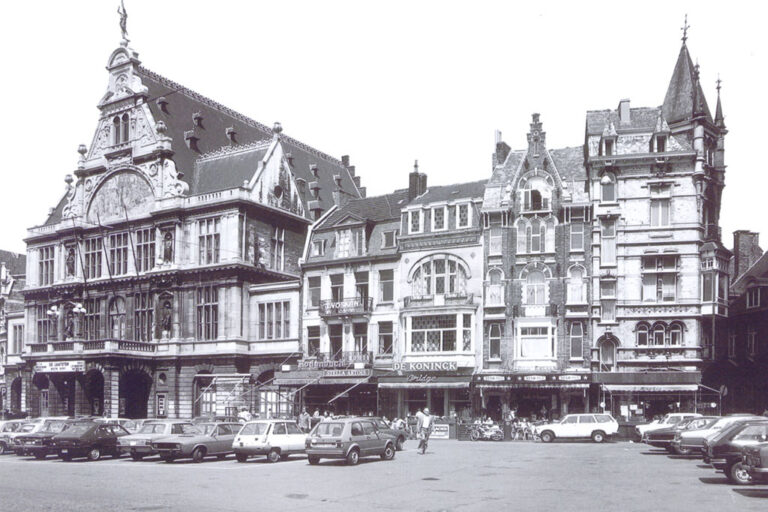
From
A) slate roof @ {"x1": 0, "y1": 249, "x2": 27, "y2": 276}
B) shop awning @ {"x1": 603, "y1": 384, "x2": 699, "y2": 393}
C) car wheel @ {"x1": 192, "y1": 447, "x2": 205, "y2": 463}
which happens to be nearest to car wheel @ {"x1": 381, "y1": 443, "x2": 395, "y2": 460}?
car wheel @ {"x1": 192, "y1": 447, "x2": 205, "y2": 463}

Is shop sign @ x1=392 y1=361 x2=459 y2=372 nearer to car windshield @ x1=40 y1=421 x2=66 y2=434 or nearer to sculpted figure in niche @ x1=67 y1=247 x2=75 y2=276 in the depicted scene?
car windshield @ x1=40 y1=421 x2=66 y2=434

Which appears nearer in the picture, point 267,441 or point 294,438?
point 267,441

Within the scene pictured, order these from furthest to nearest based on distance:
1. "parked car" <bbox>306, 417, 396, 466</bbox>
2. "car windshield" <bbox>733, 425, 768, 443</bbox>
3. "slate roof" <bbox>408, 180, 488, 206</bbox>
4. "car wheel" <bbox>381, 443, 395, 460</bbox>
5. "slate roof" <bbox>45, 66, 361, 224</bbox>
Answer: "slate roof" <bbox>45, 66, 361, 224</bbox> < "slate roof" <bbox>408, 180, 488, 206</bbox> < "car wheel" <bbox>381, 443, 395, 460</bbox> < "parked car" <bbox>306, 417, 396, 466</bbox> < "car windshield" <bbox>733, 425, 768, 443</bbox>

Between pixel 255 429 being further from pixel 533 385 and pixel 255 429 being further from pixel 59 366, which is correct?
pixel 59 366

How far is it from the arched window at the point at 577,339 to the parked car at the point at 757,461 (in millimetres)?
26421

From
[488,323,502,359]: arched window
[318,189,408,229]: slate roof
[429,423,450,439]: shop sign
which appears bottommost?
[429,423,450,439]: shop sign

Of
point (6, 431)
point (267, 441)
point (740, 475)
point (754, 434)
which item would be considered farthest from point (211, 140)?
point (740, 475)

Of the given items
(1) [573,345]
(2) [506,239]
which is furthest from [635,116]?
(1) [573,345]

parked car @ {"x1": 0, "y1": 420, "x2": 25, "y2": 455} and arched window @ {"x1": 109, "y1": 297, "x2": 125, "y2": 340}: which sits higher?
arched window @ {"x1": 109, "y1": 297, "x2": 125, "y2": 340}

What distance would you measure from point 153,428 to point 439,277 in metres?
22.1

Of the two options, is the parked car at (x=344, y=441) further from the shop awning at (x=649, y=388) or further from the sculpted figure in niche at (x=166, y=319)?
the sculpted figure in niche at (x=166, y=319)

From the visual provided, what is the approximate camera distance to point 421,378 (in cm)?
4912

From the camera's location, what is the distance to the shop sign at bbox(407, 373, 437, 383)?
49.0m

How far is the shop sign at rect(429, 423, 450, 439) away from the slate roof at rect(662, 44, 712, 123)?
23308mm
